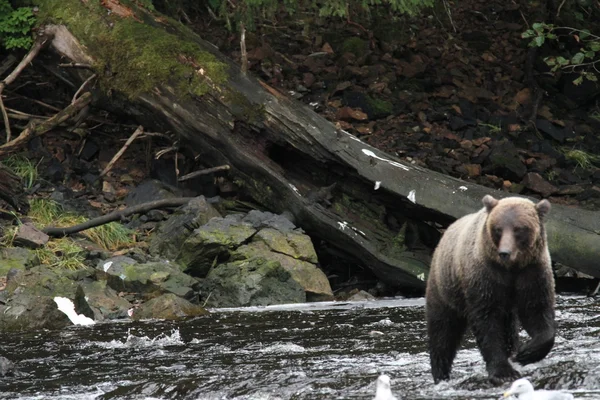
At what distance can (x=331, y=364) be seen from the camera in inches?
296

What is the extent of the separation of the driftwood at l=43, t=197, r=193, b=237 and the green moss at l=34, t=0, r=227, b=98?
1.44 m

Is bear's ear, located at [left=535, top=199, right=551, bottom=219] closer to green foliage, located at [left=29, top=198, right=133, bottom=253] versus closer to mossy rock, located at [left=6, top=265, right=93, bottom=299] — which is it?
mossy rock, located at [left=6, top=265, right=93, bottom=299]

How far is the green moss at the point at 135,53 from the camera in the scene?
41.2 ft

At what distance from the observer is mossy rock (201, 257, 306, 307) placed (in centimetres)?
1115

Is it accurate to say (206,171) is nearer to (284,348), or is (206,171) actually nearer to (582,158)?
(284,348)

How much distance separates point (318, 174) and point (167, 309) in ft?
9.77

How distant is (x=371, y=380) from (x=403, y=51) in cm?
1175

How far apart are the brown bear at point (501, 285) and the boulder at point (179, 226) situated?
5995 mm

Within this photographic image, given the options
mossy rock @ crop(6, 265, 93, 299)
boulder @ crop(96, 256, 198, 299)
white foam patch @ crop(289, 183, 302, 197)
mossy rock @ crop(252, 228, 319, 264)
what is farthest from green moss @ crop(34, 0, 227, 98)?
mossy rock @ crop(6, 265, 93, 299)

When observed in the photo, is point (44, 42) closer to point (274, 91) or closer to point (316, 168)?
point (274, 91)

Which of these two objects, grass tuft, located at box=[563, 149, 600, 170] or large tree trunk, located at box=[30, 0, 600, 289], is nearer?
large tree trunk, located at box=[30, 0, 600, 289]

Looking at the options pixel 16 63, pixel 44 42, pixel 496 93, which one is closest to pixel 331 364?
pixel 44 42

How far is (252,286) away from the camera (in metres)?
11.1

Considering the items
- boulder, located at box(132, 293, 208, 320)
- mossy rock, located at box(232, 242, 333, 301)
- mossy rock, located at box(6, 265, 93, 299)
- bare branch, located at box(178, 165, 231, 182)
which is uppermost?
bare branch, located at box(178, 165, 231, 182)
